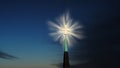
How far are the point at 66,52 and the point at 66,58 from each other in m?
1.23

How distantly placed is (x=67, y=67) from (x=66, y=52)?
10.2 ft

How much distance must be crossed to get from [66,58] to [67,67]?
1.96m

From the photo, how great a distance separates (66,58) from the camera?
64.6 m

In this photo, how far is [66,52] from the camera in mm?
64812

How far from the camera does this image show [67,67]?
65062 millimetres
